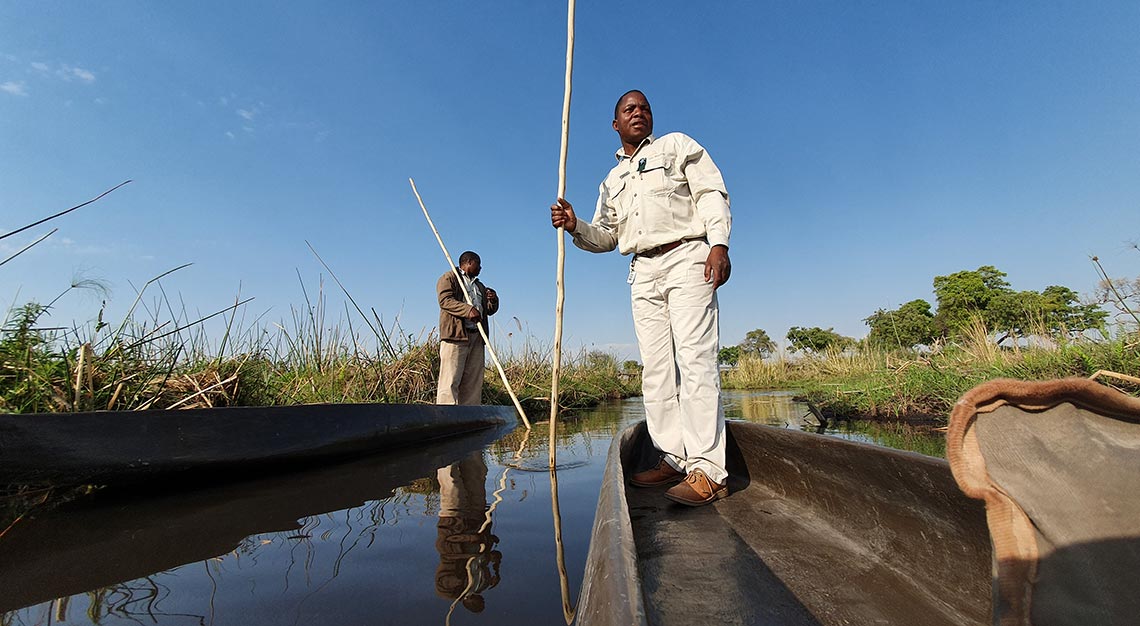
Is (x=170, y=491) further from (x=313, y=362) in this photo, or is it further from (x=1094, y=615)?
(x=313, y=362)

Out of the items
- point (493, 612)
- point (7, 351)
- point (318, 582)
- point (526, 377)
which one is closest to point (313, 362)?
point (7, 351)

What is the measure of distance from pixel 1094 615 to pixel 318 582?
1.58 meters

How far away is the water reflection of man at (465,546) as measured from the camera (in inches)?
48.9

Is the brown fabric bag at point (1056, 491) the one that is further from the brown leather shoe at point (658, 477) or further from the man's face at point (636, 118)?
the man's face at point (636, 118)

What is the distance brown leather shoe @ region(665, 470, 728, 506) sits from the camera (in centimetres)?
198

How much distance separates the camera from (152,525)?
1.83 meters

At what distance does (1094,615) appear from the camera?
58 cm

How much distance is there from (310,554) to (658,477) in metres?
1.52

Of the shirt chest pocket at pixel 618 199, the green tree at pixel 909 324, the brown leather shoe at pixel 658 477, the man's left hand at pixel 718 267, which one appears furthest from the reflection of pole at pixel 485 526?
the green tree at pixel 909 324

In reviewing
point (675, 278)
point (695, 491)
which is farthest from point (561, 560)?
point (675, 278)

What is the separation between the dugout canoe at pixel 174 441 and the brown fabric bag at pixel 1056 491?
9.74ft

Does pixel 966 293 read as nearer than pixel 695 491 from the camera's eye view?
No

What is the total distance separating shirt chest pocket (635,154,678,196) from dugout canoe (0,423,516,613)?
1.98 meters

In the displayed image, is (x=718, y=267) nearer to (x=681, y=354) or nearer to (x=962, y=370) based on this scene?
(x=681, y=354)
